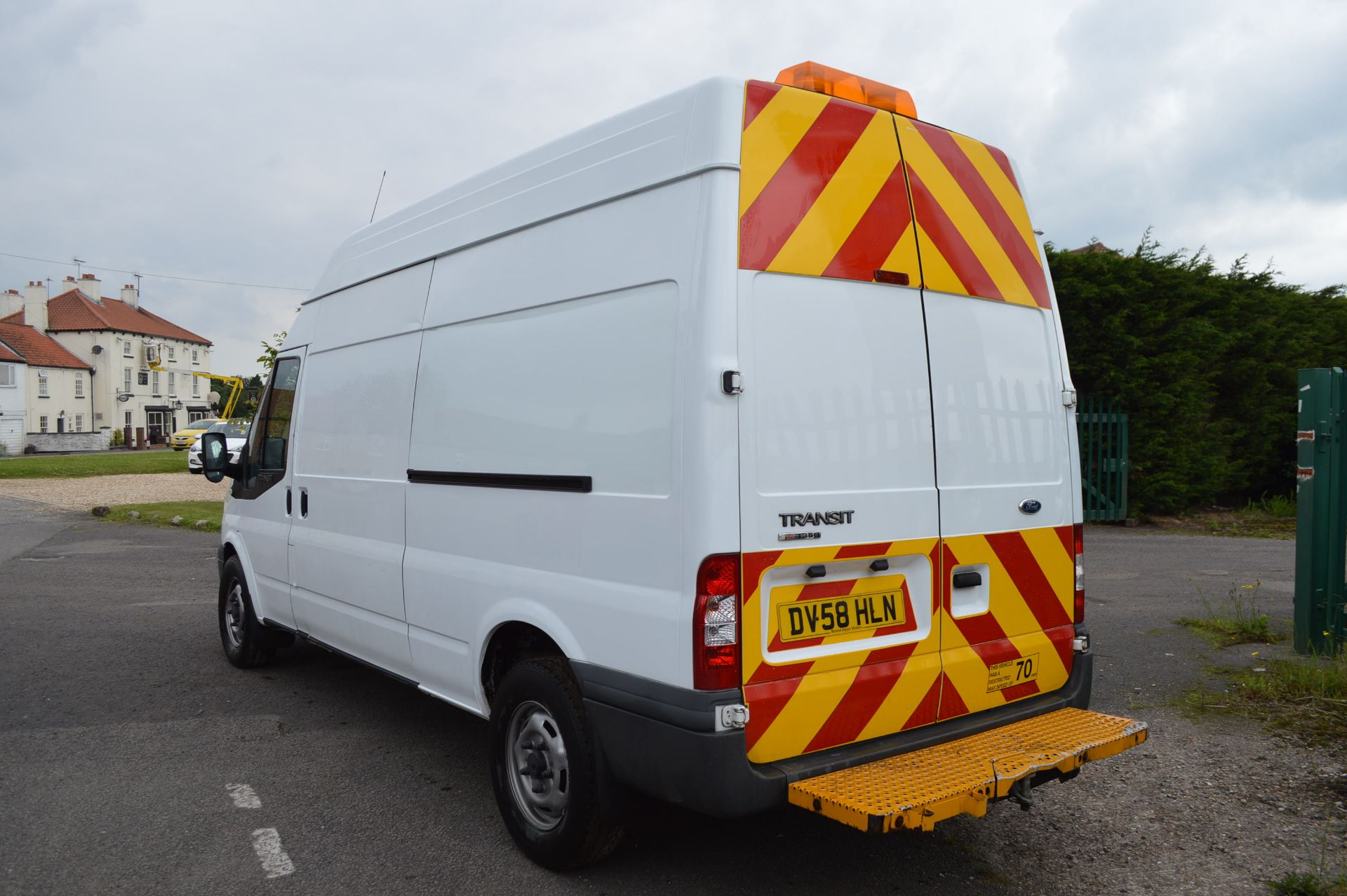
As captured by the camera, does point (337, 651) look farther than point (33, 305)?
No

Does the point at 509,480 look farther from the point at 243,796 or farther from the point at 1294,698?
the point at 1294,698

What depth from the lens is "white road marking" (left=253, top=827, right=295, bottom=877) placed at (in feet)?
12.0

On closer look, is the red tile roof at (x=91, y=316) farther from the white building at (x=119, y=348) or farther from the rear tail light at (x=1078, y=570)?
the rear tail light at (x=1078, y=570)

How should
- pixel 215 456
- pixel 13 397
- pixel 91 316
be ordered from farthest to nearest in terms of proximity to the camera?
pixel 91 316, pixel 13 397, pixel 215 456

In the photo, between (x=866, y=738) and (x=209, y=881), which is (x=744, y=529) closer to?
(x=866, y=738)

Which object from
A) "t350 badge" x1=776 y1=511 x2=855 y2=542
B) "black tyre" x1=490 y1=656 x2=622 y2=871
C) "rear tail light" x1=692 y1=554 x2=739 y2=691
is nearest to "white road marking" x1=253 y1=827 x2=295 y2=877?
"black tyre" x1=490 y1=656 x2=622 y2=871

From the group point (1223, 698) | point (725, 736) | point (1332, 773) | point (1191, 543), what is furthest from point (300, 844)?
point (1191, 543)

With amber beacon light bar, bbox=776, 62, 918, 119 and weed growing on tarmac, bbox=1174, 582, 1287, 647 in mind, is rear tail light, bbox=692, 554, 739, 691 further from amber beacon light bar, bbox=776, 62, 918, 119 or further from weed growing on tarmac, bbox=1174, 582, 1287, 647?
weed growing on tarmac, bbox=1174, 582, 1287, 647

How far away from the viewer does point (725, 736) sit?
297 centimetres

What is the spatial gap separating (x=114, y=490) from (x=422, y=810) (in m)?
23.4

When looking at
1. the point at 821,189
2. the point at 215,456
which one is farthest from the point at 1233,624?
the point at 215,456

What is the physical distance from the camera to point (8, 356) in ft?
194

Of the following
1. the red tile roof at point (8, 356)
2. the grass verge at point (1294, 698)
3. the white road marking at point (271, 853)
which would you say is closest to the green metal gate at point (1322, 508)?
the grass verge at point (1294, 698)

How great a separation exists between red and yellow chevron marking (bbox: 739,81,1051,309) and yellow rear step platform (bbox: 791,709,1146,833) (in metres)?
1.63
